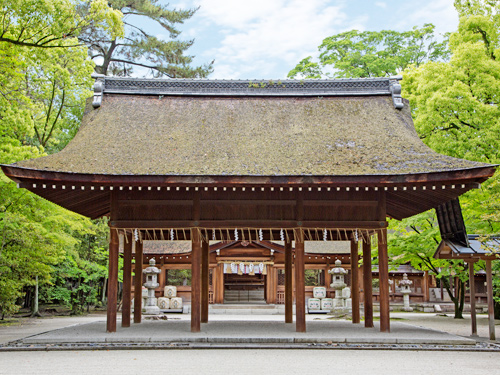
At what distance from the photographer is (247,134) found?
538 inches

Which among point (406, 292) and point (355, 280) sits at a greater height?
point (355, 280)

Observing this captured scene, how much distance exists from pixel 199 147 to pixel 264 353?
18.3ft

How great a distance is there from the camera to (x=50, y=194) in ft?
40.2

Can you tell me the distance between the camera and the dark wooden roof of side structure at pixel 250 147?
36.3 ft

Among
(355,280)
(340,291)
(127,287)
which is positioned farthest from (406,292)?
(127,287)

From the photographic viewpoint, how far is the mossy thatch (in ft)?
37.9

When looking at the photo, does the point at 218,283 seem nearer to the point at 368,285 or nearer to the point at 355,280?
the point at 355,280

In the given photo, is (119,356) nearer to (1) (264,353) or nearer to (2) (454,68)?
(1) (264,353)

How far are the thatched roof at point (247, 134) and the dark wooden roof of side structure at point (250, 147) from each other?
1.2 inches

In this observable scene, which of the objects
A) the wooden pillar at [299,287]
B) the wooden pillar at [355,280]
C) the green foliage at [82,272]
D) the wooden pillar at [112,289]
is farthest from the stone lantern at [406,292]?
the wooden pillar at [112,289]

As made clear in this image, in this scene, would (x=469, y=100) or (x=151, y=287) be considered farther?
(x=151, y=287)

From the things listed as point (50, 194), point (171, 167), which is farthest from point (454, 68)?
point (50, 194)

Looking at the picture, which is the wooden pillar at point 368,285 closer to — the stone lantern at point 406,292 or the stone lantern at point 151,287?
the stone lantern at point 151,287

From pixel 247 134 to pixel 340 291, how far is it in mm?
14232
